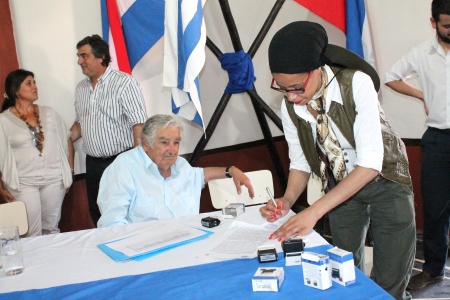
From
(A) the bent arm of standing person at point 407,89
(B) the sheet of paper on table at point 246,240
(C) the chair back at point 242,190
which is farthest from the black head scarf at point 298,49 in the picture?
(A) the bent arm of standing person at point 407,89

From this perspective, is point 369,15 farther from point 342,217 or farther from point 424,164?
point 342,217

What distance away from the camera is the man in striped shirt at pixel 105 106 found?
351cm

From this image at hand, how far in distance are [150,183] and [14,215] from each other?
0.77m

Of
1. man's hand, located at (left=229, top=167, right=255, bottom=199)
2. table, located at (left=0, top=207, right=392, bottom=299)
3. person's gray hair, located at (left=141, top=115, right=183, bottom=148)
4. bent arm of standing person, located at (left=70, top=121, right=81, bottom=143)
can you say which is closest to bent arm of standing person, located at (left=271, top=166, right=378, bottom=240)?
table, located at (left=0, top=207, right=392, bottom=299)

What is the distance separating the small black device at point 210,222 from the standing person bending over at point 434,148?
4.88 ft

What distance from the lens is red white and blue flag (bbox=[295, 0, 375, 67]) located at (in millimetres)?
3826

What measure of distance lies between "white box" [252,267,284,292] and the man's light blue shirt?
3.48 ft

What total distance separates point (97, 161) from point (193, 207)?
130cm

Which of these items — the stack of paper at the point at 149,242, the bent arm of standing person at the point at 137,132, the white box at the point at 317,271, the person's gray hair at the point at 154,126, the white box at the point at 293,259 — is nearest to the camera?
the white box at the point at 317,271

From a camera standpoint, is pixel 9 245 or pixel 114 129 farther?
pixel 114 129

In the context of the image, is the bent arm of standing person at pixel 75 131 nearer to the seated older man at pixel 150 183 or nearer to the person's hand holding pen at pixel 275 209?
the seated older man at pixel 150 183

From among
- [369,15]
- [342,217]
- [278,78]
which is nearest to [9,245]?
[278,78]

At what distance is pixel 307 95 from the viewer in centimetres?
178

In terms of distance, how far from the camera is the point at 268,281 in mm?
1434
